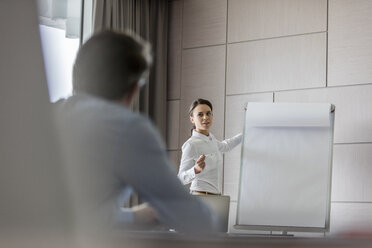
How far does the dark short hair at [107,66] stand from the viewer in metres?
0.10

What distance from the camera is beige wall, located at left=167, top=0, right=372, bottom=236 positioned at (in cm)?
225

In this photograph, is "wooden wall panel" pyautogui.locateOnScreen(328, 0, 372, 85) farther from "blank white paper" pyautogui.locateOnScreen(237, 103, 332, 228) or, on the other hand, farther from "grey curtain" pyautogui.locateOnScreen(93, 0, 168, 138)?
"grey curtain" pyautogui.locateOnScreen(93, 0, 168, 138)

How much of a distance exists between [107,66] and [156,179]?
2cm

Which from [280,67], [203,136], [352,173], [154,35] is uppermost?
[154,35]

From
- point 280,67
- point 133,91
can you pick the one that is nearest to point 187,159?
point 280,67

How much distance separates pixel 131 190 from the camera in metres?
0.10

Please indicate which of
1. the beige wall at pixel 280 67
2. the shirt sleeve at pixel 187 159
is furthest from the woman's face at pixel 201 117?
the beige wall at pixel 280 67

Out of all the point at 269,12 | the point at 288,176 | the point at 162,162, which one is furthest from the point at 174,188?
the point at 269,12

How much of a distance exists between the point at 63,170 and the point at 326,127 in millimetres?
2090

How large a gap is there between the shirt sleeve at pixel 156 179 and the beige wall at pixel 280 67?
2.02 meters

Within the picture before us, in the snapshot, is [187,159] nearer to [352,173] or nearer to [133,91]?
[352,173]

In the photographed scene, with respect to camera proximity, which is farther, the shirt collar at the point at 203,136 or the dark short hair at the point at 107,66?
the shirt collar at the point at 203,136

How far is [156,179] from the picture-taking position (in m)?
0.11

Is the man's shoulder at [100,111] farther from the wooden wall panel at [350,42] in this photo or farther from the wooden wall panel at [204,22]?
the wooden wall panel at [204,22]
